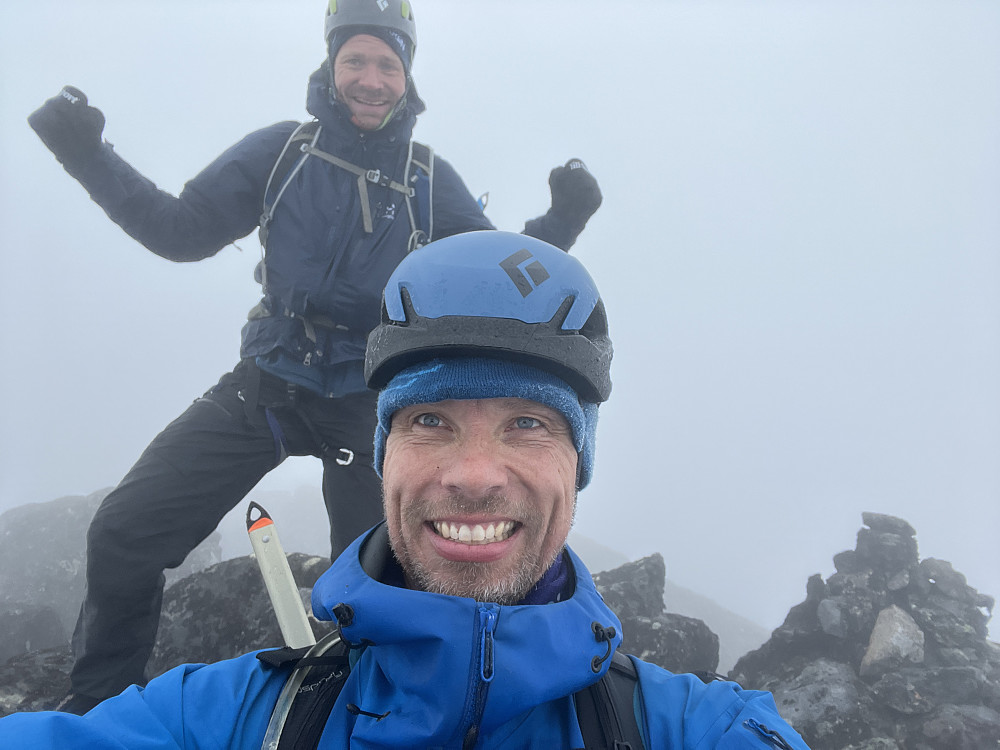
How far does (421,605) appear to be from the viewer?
1.98 metres

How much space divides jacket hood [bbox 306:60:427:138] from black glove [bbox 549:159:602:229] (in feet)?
5.07

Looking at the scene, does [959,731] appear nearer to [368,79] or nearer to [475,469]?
[475,469]

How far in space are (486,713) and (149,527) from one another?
12.7 ft

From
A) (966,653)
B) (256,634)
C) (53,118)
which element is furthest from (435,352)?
(966,653)

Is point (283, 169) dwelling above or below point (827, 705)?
above

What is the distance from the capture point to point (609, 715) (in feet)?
6.78

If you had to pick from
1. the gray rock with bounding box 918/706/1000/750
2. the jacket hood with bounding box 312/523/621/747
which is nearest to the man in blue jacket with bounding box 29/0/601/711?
the jacket hood with bounding box 312/523/621/747

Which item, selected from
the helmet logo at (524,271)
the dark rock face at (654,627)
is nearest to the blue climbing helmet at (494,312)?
the helmet logo at (524,271)

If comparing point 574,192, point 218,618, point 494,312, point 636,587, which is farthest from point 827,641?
point 494,312

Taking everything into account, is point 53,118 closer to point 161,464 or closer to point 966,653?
point 161,464

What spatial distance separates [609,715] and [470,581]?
0.77 metres

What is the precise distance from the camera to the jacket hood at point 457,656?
1.89 metres

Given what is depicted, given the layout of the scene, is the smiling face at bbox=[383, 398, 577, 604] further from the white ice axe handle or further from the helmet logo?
the white ice axe handle

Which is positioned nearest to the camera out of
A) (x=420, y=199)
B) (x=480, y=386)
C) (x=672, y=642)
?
(x=480, y=386)
